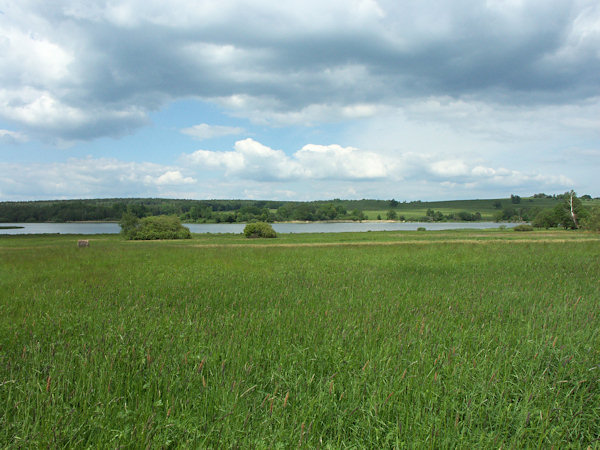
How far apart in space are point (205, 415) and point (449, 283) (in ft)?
36.1

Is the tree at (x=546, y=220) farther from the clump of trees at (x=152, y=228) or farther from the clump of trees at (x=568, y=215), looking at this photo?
the clump of trees at (x=152, y=228)

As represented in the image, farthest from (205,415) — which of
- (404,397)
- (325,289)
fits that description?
(325,289)

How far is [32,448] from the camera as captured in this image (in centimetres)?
295

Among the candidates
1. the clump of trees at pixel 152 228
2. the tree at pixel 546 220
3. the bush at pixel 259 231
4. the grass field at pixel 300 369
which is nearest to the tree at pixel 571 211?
the tree at pixel 546 220

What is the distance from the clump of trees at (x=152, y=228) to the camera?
62375 mm

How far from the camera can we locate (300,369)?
4836mm

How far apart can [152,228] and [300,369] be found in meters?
65.6

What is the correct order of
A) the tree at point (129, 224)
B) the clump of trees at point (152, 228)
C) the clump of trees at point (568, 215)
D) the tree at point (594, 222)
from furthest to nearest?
1. the clump of trees at point (568, 215)
2. the tree at point (129, 224)
3. the clump of trees at point (152, 228)
4. the tree at point (594, 222)

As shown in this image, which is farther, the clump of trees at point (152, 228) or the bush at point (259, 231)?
the bush at point (259, 231)

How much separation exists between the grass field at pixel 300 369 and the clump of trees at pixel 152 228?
5413cm

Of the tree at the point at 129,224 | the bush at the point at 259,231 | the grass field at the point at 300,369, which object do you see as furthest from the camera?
the tree at the point at 129,224

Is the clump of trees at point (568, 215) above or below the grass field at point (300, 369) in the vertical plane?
above

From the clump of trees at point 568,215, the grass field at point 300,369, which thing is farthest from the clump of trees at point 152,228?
the clump of trees at point 568,215

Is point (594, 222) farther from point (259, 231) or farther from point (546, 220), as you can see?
point (259, 231)
